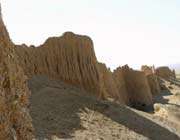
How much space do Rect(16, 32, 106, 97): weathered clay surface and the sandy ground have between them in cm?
154

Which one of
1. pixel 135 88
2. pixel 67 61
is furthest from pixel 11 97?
pixel 135 88

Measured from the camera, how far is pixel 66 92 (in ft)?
66.1

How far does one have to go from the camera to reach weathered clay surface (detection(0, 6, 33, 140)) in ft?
18.9

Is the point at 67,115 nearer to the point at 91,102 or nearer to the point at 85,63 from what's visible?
the point at 91,102

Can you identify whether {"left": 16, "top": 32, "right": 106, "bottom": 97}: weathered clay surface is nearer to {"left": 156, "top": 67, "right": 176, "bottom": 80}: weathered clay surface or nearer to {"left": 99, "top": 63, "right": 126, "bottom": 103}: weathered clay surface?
{"left": 99, "top": 63, "right": 126, "bottom": 103}: weathered clay surface

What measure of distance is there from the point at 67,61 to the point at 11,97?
692 inches

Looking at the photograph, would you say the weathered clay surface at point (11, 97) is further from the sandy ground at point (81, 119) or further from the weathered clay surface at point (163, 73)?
the weathered clay surface at point (163, 73)

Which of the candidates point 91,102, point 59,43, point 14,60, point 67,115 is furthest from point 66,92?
point 14,60

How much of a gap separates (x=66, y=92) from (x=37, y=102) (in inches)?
85.8

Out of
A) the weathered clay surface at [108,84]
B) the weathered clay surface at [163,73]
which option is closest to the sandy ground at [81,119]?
the weathered clay surface at [108,84]

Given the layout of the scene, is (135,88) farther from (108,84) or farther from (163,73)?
(163,73)

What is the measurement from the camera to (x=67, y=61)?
23.7 meters

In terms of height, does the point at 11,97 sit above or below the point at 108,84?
above

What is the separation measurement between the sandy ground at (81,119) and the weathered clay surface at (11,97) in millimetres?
7430
